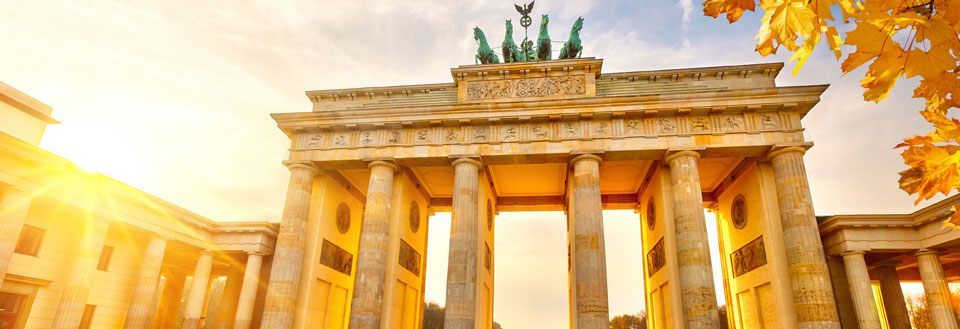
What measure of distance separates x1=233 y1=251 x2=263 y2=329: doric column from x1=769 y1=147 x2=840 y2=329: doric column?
74.8 feet

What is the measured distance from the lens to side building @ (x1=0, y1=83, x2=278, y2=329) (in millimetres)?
17000

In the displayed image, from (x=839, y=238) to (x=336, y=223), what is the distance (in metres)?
22.7

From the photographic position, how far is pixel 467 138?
71.9 ft

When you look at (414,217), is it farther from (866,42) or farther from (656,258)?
(866,42)

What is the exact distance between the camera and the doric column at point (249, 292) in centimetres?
2150

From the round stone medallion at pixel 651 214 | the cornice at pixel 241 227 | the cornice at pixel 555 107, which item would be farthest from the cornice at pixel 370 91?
the round stone medallion at pixel 651 214

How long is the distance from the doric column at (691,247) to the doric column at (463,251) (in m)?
8.31

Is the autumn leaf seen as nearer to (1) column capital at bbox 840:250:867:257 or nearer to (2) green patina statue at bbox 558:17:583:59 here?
(1) column capital at bbox 840:250:867:257

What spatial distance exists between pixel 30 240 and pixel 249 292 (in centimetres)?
831

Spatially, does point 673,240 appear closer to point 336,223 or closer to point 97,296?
point 336,223

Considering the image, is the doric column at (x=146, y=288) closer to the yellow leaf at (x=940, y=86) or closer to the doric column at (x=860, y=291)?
the yellow leaf at (x=940, y=86)

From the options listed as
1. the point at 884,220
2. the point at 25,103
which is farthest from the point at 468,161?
the point at 25,103

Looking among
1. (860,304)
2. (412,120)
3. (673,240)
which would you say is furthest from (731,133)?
(412,120)

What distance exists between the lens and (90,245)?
61.8ft
